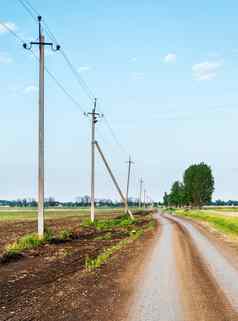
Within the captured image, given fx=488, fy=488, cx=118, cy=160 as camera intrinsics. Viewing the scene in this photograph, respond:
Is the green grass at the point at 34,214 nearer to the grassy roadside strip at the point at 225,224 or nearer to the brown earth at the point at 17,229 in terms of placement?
the brown earth at the point at 17,229

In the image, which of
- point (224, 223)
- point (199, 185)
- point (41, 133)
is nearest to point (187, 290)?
point (41, 133)

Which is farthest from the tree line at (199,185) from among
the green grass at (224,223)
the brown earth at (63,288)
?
the brown earth at (63,288)

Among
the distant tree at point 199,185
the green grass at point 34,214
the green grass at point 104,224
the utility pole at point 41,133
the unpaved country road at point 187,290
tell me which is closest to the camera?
the unpaved country road at point 187,290

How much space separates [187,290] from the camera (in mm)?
10898

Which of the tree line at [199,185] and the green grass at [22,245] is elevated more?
the tree line at [199,185]

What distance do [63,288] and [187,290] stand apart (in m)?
2.84

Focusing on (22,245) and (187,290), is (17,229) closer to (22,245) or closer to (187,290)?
(22,245)

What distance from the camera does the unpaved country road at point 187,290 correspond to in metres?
8.49

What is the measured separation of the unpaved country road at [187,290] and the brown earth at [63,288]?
1.53ft

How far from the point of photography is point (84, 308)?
9.10 meters

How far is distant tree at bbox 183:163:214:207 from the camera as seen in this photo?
161 m

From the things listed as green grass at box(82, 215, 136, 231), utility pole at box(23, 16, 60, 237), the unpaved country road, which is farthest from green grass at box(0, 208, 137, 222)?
the unpaved country road

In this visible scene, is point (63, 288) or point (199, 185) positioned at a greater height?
point (199, 185)

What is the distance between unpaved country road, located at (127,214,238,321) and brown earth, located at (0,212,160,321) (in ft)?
1.53
